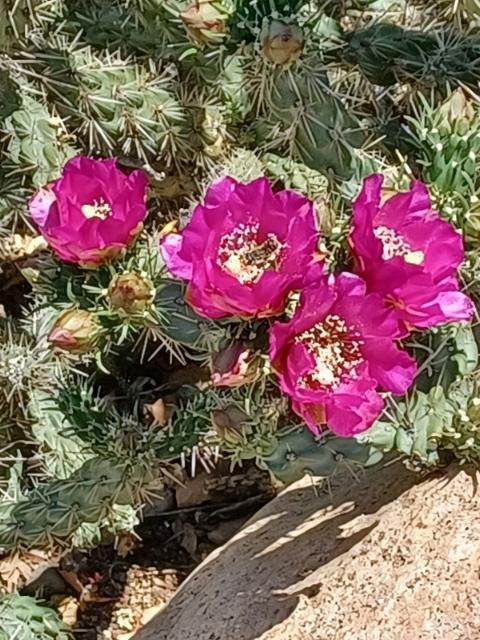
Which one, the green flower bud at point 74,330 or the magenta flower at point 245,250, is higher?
the magenta flower at point 245,250

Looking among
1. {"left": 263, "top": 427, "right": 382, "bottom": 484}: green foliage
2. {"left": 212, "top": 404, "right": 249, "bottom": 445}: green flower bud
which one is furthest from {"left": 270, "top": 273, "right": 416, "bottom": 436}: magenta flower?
{"left": 263, "top": 427, "right": 382, "bottom": 484}: green foliage

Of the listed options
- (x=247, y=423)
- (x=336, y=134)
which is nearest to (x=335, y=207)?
(x=336, y=134)

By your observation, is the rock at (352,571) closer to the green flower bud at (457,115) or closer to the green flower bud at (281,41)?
the green flower bud at (457,115)

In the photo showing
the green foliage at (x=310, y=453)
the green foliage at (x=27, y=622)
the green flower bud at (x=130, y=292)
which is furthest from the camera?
the green foliage at (x=27, y=622)

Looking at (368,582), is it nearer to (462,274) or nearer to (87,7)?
(462,274)

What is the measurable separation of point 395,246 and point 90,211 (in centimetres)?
41

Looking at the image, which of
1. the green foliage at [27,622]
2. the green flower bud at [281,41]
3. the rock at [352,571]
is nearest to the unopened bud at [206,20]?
the green flower bud at [281,41]

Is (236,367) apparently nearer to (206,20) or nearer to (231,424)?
(231,424)

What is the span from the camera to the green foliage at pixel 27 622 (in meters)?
1.95

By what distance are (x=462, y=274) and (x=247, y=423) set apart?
1.31 feet

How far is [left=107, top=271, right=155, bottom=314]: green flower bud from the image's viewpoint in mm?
1463

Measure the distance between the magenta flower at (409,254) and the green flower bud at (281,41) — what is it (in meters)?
0.23

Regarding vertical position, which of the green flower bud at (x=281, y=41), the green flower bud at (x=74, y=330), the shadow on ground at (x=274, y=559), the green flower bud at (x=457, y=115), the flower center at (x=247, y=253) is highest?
the green flower bud at (x=281, y=41)

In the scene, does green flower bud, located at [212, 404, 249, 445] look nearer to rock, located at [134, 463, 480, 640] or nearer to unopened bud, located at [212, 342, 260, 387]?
unopened bud, located at [212, 342, 260, 387]
